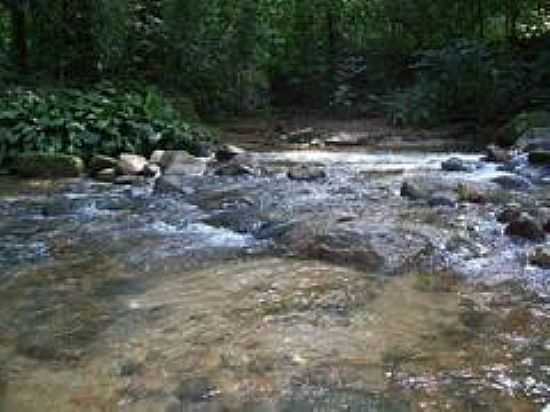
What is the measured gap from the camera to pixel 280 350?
165 inches

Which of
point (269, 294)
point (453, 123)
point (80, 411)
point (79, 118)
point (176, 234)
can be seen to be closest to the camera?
point (80, 411)

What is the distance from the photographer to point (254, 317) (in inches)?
183

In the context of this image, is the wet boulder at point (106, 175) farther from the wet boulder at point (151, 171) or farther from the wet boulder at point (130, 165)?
the wet boulder at point (151, 171)

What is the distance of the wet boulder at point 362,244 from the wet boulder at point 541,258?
0.67 m

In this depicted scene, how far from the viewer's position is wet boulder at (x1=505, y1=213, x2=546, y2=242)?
6168 mm

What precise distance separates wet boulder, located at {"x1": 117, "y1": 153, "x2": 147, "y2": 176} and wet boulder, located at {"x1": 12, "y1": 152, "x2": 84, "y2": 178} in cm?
45

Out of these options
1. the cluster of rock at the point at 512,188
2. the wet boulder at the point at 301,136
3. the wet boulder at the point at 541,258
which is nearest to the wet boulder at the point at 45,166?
the wet boulder at the point at 301,136

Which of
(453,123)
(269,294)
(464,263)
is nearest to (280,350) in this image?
(269,294)

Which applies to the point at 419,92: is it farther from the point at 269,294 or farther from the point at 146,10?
the point at 269,294

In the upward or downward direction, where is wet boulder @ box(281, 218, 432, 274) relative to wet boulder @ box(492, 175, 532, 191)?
downward

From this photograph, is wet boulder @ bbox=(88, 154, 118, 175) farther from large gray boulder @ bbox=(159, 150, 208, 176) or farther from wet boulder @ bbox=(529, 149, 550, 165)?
wet boulder @ bbox=(529, 149, 550, 165)

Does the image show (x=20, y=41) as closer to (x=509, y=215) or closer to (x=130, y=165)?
(x=130, y=165)

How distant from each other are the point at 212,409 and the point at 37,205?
15.3ft

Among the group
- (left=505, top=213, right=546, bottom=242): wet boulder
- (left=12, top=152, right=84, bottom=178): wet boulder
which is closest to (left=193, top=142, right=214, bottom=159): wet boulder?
(left=12, top=152, right=84, bottom=178): wet boulder
